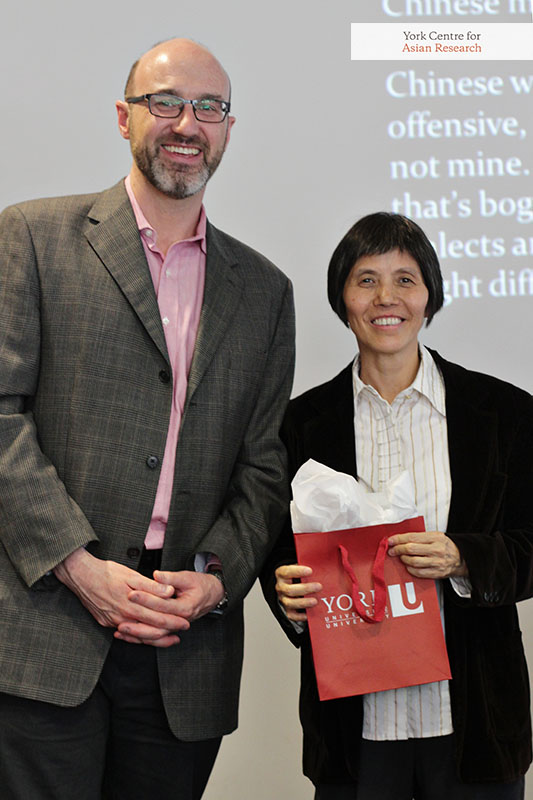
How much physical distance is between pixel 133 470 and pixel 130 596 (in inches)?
10.4

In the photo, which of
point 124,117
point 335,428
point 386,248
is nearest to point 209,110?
point 124,117

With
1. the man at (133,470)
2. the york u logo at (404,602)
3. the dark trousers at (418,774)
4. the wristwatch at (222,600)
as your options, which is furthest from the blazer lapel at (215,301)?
the dark trousers at (418,774)

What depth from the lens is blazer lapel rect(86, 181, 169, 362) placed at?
6.57 feet

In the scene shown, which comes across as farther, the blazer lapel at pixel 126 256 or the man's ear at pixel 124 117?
the man's ear at pixel 124 117

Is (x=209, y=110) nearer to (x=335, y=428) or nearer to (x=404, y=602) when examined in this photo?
(x=335, y=428)

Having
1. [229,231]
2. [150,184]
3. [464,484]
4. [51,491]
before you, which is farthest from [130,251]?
[229,231]

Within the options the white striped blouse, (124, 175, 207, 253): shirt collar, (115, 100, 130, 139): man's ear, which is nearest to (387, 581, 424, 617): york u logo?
the white striped blouse

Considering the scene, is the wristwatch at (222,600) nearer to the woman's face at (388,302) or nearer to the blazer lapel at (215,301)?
the blazer lapel at (215,301)

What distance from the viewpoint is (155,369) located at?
6.56ft

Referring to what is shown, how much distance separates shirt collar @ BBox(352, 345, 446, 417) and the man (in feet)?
0.77

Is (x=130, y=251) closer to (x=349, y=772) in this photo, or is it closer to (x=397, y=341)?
(x=397, y=341)

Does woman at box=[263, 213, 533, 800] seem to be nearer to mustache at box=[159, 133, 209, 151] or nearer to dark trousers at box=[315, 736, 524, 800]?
dark trousers at box=[315, 736, 524, 800]

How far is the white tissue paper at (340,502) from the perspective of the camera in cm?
185

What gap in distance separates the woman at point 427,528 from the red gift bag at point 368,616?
0.12ft
